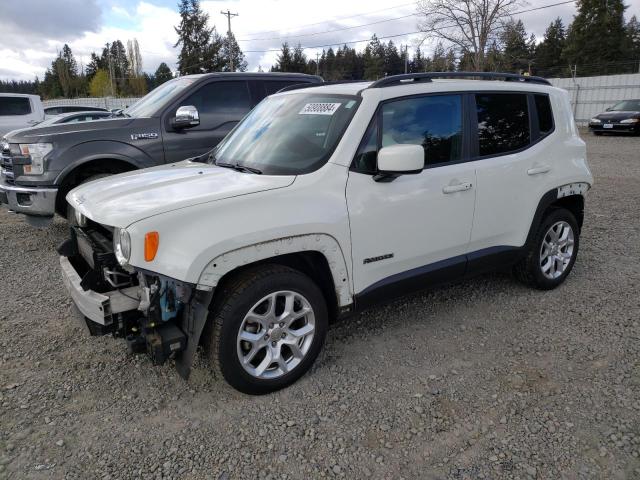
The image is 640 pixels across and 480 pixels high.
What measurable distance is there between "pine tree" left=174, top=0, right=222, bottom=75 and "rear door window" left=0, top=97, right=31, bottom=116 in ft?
174

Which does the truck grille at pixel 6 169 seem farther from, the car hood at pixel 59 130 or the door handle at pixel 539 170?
the door handle at pixel 539 170

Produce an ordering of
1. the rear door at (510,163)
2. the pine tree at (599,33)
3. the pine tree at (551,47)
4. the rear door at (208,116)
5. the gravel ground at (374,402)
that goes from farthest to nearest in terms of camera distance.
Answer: the pine tree at (551,47), the pine tree at (599,33), the rear door at (208,116), the rear door at (510,163), the gravel ground at (374,402)

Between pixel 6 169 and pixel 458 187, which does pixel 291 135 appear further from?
pixel 6 169

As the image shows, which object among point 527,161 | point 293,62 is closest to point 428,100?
point 527,161

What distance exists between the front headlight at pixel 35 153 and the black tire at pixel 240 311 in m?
3.93

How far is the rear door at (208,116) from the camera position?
609 centimetres

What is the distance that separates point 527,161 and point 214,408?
3.06 metres

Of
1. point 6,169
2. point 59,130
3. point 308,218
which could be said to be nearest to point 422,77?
point 308,218

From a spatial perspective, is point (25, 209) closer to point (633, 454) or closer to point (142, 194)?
point (142, 194)

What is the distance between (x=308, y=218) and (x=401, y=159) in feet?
2.17

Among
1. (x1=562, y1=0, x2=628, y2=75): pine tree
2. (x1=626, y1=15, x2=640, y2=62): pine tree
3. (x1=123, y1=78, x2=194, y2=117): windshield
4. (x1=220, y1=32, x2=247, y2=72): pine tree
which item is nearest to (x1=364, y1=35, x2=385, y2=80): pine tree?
(x1=220, y1=32, x2=247, y2=72): pine tree

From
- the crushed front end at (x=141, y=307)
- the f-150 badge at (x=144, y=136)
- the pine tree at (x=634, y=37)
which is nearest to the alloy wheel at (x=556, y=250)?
the crushed front end at (x=141, y=307)

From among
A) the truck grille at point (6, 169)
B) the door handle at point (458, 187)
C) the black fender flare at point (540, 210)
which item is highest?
the truck grille at point (6, 169)

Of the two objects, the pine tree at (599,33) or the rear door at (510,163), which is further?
the pine tree at (599,33)
